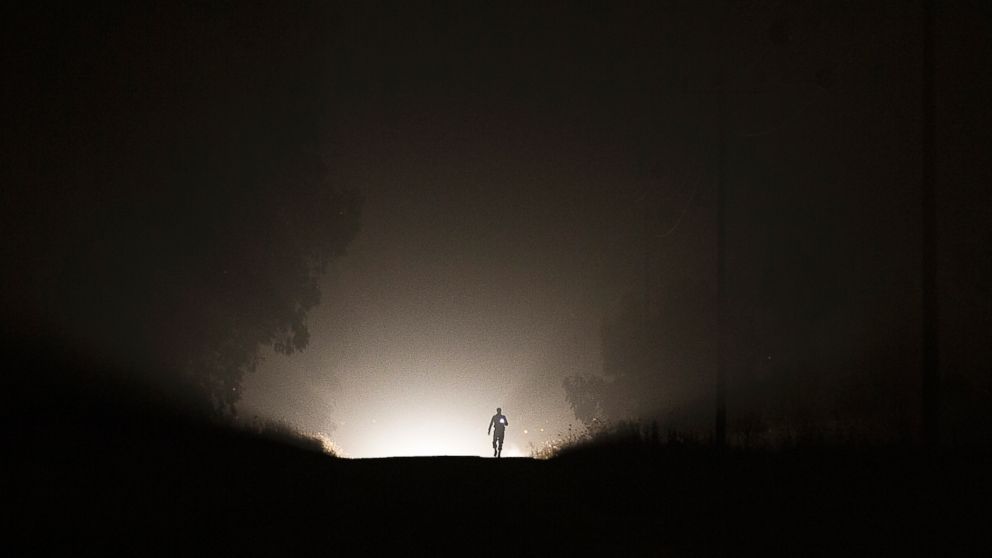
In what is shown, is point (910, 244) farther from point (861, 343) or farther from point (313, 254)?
point (313, 254)

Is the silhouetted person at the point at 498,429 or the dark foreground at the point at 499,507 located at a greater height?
the silhouetted person at the point at 498,429

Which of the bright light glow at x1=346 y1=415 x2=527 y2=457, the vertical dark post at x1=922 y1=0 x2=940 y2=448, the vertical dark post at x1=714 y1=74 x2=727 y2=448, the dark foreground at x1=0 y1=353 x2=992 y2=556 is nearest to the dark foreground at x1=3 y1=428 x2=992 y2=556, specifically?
the dark foreground at x1=0 y1=353 x2=992 y2=556

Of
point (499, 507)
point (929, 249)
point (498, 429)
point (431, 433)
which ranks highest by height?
point (929, 249)

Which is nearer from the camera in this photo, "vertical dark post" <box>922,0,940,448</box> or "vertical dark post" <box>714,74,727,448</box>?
"vertical dark post" <box>922,0,940,448</box>

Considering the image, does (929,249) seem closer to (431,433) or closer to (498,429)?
(498,429)

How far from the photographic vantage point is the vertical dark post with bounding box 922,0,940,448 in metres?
16.6

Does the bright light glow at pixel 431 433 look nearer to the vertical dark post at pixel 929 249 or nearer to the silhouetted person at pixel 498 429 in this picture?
the silhouetted person at pixel 498 429

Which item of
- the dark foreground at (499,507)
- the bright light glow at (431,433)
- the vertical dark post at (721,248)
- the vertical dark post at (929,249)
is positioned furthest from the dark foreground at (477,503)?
the bright light glow at (431,433)

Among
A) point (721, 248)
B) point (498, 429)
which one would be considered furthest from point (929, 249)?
point (498, 429)

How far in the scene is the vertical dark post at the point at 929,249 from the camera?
54.3 ft

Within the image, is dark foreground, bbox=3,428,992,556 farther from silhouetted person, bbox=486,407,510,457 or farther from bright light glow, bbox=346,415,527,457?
bright light glow, bbox=346,415,527,457

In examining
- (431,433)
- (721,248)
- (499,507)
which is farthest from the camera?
(431,433)

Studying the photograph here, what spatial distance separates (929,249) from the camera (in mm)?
17953

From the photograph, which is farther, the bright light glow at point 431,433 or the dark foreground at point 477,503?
the bright light glow at point 431,433
